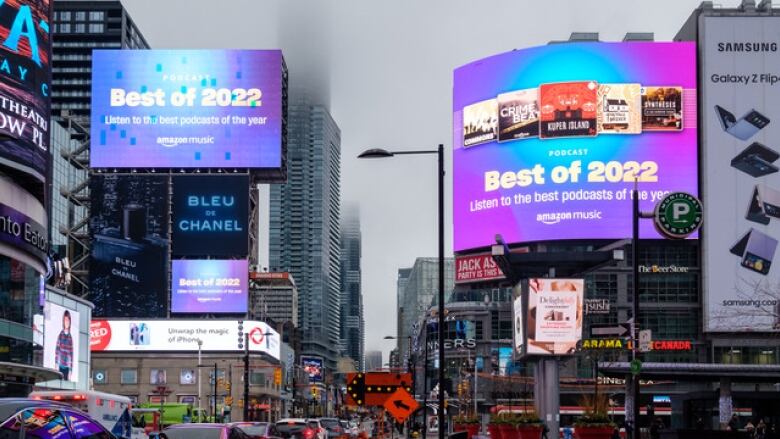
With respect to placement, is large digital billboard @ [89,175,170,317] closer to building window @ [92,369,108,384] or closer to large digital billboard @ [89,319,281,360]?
large digital billboard @ [89,319,281,360]

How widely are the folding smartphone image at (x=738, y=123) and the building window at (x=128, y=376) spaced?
68803 millimetres

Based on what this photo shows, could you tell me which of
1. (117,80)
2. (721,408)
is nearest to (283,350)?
(117,80)

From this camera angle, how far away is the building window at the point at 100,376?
5251 inches

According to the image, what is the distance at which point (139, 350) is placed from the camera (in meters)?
133

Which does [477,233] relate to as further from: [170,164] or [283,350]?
[283,350]

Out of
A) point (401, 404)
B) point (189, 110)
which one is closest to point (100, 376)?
point (189, 110)

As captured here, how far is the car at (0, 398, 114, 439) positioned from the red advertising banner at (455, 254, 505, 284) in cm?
10516

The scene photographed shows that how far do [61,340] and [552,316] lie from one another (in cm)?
3915

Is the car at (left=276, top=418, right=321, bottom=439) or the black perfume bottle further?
the black perfume bottle

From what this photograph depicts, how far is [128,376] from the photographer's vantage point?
135 metres

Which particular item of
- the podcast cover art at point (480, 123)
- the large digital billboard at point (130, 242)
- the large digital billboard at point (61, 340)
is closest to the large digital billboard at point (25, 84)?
the large digital billboard at point (61, 340)

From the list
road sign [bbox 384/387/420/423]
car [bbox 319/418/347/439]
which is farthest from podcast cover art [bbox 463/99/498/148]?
road sign [bbox 384/387/420/423]

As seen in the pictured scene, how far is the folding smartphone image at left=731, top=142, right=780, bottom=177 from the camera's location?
4594 inches

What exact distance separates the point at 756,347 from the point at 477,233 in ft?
106
